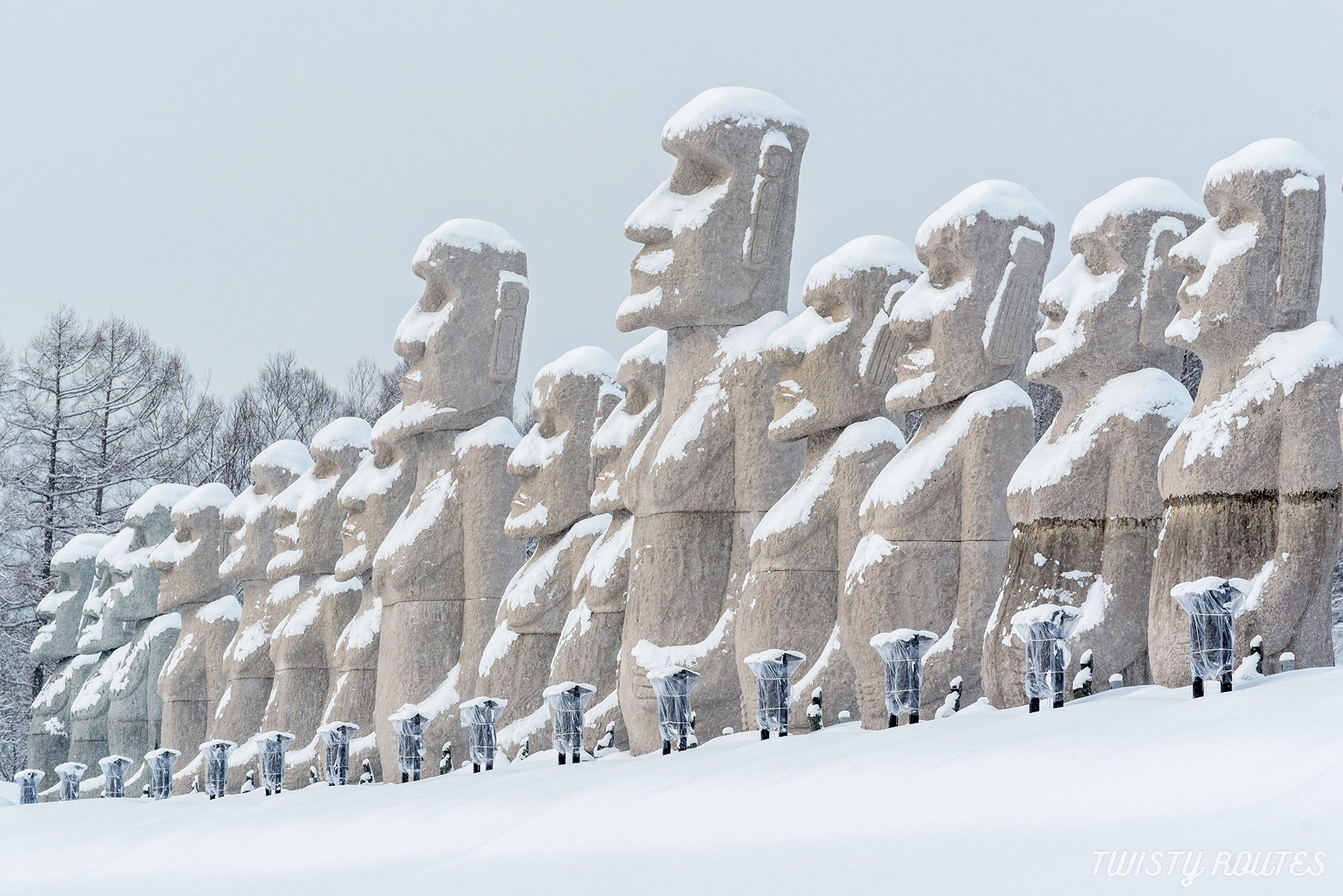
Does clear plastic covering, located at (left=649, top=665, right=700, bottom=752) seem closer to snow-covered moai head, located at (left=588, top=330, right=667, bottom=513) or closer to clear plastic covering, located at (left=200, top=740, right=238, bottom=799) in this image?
snow-covered moai head, located at (left=588, top=330, right=667, bottom=513)

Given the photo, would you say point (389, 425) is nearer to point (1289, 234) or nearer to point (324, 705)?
point (324, 705)

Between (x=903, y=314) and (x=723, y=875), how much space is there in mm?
4369

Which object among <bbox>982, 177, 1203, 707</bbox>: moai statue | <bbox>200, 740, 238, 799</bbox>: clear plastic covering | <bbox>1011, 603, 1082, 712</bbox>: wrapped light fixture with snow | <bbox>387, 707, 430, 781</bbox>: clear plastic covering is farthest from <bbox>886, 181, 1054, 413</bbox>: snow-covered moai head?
<bbox>200, 740, 238, 799</bbox>: clear plastic covering

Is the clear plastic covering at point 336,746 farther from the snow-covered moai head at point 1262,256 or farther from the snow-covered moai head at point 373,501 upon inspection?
the snow-covered moai head at point 1262,256

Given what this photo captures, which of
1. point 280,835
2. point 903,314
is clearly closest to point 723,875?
point 280,835

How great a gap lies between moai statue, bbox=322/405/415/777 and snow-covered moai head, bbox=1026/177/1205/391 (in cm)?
567

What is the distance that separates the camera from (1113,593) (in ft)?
26.8

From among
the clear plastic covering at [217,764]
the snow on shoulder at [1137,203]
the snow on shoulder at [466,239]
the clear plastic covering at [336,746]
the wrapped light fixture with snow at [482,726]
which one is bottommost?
the clear plastic covering at [217,764]

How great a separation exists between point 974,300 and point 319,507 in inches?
269

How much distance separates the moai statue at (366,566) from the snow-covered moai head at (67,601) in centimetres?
695

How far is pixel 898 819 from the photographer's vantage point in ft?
18.3

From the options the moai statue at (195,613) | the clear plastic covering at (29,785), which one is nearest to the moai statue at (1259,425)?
the moai statue at (195,613)

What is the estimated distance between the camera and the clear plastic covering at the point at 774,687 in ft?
28.1

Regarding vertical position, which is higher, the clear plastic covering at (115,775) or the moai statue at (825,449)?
the moai statue at (825,449)
